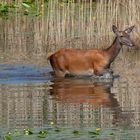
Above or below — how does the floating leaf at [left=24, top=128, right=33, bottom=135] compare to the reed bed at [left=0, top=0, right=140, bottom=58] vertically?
below

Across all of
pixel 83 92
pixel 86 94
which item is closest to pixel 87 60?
pixel 83 92

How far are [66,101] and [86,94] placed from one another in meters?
0.91

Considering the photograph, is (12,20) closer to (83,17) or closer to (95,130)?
(83,17)

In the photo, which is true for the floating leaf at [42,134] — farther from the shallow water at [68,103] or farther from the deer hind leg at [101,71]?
the deer hind leg at [101,71]

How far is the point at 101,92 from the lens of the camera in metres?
15.3

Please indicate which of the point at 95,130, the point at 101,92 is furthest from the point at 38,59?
the point at 95,130

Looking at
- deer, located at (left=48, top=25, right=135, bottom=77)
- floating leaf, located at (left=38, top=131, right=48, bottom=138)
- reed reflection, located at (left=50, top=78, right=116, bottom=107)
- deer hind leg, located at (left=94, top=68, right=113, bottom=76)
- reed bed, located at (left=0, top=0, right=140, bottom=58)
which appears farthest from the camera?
reed bed, located at (left=0, top=0, right=140, bottom=58)

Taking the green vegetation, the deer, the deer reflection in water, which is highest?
the deer

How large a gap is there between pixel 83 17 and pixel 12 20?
Result: 19.6ft

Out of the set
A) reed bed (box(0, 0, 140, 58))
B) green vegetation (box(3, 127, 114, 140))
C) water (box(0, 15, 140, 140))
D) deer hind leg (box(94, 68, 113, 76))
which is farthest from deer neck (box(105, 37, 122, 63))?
green vegetation (box(3, 127, 114, 140))

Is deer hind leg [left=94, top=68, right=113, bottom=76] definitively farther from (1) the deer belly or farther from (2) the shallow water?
(2) the shallow water

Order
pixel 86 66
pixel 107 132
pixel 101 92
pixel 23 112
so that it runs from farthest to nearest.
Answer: pixel 86 66
pixel 101 92
pixel 23 112
pixel 107 132

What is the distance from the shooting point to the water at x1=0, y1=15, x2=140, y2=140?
1155 centimetres

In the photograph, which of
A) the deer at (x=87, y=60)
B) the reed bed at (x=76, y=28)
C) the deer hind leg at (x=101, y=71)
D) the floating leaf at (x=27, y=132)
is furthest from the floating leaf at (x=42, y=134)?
the reed bed at (x=76, y=28)
